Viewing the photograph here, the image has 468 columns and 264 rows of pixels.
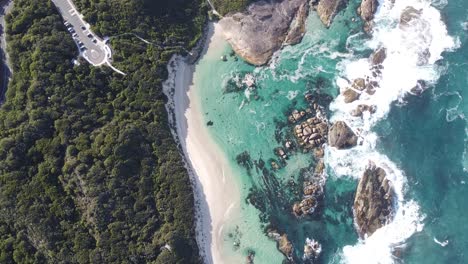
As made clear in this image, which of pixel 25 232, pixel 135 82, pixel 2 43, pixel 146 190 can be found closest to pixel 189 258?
pixel 146 190

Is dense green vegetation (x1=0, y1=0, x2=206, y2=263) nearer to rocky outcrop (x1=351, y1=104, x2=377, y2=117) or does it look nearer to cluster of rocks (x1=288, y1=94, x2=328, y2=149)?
cluster of rocks (x1=288, y1=94, x2=328, y2=149)

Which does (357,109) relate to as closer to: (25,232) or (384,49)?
(384,49)

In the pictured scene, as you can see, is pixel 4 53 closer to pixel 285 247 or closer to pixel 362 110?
pixel 285 247

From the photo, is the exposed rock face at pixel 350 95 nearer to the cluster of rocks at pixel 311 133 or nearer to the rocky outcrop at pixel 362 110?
the rocky outcrop at pixel 362 110

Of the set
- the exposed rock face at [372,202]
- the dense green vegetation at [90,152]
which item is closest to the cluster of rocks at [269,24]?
the dense green vegetation at [90,152]

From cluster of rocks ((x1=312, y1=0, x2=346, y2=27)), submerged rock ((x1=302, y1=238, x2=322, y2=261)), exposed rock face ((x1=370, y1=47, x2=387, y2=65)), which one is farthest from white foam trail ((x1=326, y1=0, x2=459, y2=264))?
cluster of rocks ((x1=312, y1=0, x2=346, y2=27))

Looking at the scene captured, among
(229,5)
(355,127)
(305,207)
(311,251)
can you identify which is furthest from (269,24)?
(311,251)
